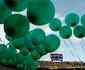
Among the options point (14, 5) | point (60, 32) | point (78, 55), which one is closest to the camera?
point (14, 5)

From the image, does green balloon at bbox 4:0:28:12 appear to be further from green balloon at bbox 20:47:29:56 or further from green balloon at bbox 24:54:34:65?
green balloon at bbox 24:54:34:65

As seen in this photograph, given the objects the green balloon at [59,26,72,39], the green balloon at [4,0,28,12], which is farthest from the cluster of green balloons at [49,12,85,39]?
the green balloon at [4,0,28,12]

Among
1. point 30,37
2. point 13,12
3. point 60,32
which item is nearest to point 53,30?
point 60,32

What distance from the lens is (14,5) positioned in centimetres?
313

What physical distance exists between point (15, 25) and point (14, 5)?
215 millimetres

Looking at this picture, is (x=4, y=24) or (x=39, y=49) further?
(x=39, y=49)

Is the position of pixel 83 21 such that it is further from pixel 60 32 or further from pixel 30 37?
pixel 30 37

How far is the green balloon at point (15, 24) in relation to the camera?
10.6ft

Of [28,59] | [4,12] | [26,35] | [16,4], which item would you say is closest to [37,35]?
[26,35]

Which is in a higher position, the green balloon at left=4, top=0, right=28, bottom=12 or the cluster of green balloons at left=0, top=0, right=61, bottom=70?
the green balloon at left=4, top=0, right=28, bottom=12

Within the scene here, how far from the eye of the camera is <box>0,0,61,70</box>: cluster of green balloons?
127 inches

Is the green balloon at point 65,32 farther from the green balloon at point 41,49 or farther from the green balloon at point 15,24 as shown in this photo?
the green balloon at point 15,24

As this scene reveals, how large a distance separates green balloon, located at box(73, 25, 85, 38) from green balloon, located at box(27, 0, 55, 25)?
1.09 meters

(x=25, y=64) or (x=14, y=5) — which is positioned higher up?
(x=14, y=5)
